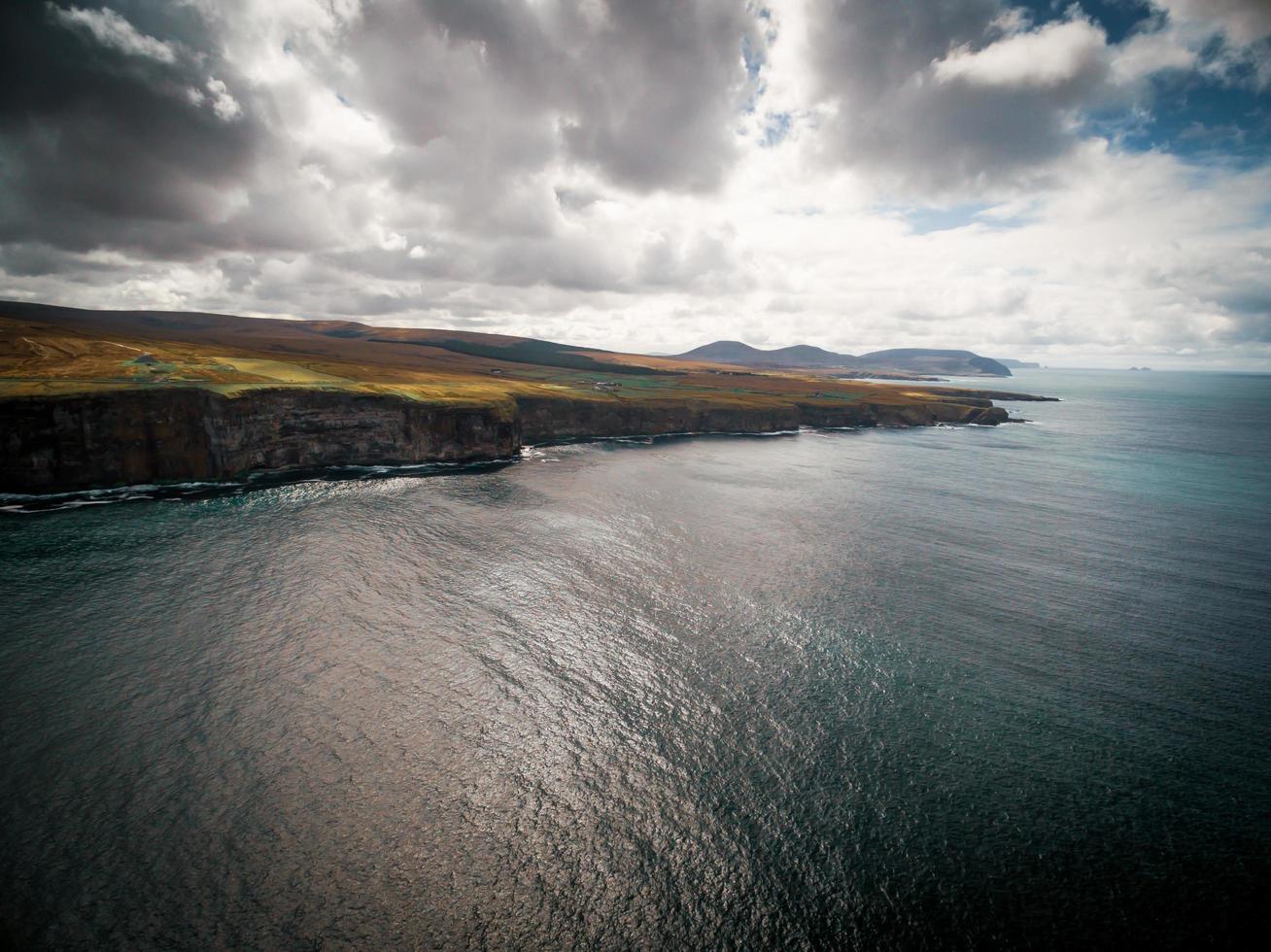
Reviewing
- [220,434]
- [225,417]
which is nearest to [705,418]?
[225,417]

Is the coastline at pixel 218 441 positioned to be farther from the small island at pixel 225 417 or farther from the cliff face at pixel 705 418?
the cliff face at pixel 705 418

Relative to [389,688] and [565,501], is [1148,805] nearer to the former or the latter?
[389,688]

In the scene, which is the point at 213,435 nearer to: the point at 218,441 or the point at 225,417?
the point at 218,441

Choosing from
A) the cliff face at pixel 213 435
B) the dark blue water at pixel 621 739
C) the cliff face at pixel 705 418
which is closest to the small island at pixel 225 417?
the cliff face at pixel 213 435

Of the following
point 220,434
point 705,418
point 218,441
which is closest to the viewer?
point 218,441

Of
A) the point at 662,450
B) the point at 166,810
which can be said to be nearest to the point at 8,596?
the point at 166,810

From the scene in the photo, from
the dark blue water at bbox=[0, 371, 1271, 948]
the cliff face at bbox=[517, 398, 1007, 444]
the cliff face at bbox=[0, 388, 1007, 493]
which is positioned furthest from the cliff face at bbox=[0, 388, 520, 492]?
the cliff face at bbox=[517, 398, 1007, 444]

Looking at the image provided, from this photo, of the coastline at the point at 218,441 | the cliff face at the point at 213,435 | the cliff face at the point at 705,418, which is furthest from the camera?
the cliff face at the point at 705,418
